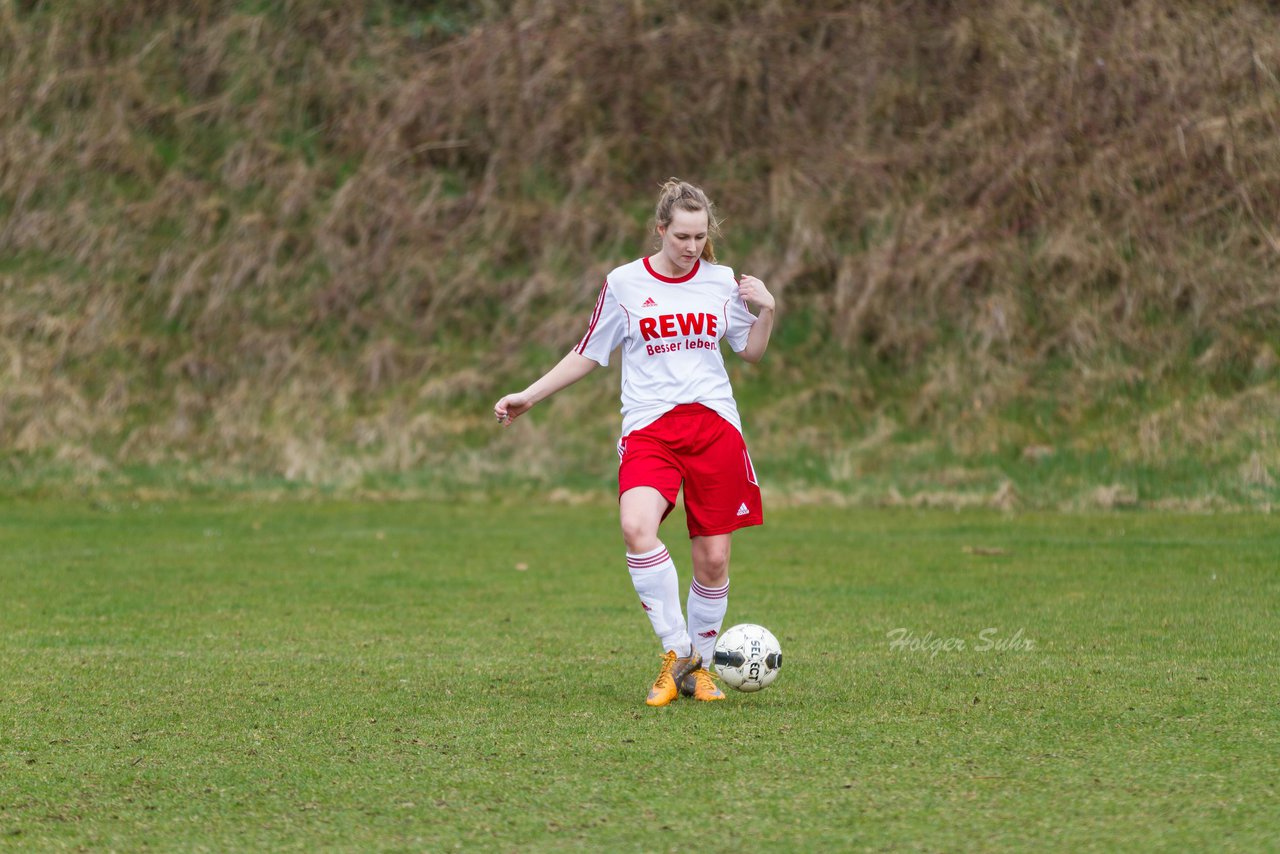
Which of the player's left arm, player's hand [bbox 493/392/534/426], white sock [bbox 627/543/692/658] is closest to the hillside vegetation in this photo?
the player's left arm

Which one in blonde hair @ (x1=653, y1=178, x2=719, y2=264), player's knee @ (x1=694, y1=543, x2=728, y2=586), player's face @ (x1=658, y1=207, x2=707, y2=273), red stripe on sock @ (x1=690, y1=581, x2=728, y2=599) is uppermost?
blonde hair @ (x1=653, y1=178, x2=719, y2=264)

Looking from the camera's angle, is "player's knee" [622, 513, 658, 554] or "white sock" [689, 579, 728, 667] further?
"white sock" [689, 579, 728, 667]

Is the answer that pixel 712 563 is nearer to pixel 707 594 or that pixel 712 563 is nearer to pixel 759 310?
pixel 707 594

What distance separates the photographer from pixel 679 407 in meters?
6.39

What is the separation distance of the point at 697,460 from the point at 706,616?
0.70 m

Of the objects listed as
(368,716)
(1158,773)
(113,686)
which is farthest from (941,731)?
(113,686)

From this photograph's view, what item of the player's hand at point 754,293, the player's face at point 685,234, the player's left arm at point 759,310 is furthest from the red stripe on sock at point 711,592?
the player's face at point 685,234

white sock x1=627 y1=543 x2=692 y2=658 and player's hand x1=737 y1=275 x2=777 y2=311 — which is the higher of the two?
player's hand x1=737 y1=275 x2=777 y2=311

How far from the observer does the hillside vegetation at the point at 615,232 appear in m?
17.5

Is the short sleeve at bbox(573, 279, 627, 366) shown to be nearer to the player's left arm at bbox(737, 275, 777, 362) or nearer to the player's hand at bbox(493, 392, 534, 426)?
the player's hand at bbox(493, 392, 534, 426)

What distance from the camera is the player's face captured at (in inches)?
245

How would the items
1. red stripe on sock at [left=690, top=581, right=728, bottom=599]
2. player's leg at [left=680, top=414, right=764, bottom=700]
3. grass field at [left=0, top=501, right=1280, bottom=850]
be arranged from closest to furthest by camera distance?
grass field at [left=0, top=501, right=1280, bottom=850], player's leg at [left=680, top=414, right=764, bottom=700], red stripe on sock at [left=690, top=581, right=728, bottom=599]

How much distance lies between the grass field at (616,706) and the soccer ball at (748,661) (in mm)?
96

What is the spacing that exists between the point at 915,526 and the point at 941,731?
8582mm
